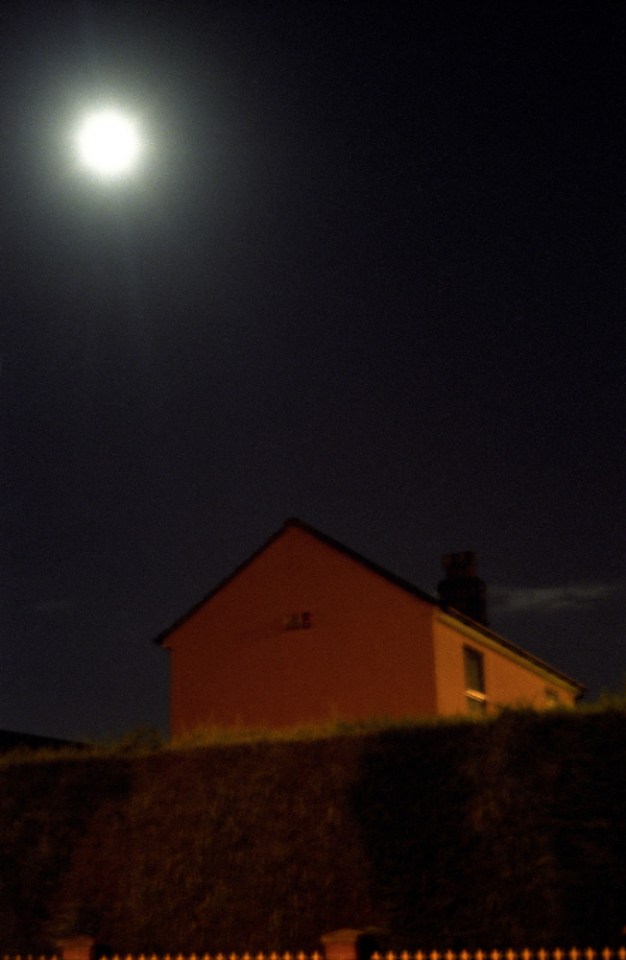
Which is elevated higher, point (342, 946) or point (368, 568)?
point (368, 568)

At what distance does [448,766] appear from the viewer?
11.6 meters

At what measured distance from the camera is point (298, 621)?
83.0 ft

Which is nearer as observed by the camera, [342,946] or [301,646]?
[342,946]

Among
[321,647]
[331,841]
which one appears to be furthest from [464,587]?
[331,841]

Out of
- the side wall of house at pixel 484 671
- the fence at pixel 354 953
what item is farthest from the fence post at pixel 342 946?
the side wall of house at pixel 484 671

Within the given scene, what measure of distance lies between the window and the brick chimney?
185 cm

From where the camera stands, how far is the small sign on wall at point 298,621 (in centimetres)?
2519

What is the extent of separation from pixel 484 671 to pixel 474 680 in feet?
Result: 1.45

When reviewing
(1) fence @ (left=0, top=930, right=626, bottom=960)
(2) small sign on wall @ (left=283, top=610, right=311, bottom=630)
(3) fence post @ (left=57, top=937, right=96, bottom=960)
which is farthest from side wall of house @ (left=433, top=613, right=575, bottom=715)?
(3) fence post @ (left=57, top=937, right=96, bottom=960)

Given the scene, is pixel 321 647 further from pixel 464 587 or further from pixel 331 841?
pixel 331 841

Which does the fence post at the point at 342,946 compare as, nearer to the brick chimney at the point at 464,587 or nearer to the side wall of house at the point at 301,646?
the side wall of house at the point at 301,646

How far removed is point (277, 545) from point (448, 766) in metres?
14.9

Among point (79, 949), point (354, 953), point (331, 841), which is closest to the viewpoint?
point (354, 953)

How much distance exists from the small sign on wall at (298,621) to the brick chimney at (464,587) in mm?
4157
